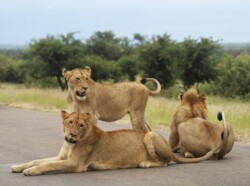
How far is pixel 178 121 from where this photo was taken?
28.3ft

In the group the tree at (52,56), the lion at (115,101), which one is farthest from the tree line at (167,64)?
the lion at (115,101)

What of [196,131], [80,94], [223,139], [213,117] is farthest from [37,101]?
[223,139]

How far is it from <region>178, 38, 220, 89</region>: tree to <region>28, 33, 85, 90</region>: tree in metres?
7.48

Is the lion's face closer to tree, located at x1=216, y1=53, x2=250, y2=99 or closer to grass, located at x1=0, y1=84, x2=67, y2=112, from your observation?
grass, located at x1=0, y1=84, x2=67, y2=112

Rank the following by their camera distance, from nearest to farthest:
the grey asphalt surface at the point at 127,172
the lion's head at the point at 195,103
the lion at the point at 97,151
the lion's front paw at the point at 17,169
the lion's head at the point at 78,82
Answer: the grey asphalt surface at the point at 127,172 < the lion at the point at 97,151 < the lion's front paw at the point at 17,169 < the lion's head at the point at 78,82 < the lion's head at the point at 195,103

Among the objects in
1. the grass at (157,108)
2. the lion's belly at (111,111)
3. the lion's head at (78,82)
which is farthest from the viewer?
the grass at (157,108)

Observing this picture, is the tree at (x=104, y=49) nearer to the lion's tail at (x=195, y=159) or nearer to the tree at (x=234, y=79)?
the tree at (x=234, y=79)

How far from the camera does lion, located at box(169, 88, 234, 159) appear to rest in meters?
8.15

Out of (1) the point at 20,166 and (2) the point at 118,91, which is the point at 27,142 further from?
(1) the point at 20,166

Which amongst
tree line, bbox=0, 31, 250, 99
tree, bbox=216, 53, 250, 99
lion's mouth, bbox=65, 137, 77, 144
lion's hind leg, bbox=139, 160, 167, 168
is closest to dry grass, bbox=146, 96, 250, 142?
lion's hind leg, bbox=139, 160, 167, 168

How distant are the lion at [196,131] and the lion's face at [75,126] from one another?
1.77 m

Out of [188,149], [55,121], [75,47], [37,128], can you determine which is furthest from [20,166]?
[75,47]

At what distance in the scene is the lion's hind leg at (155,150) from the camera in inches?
294

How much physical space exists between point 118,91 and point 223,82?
110 feet
